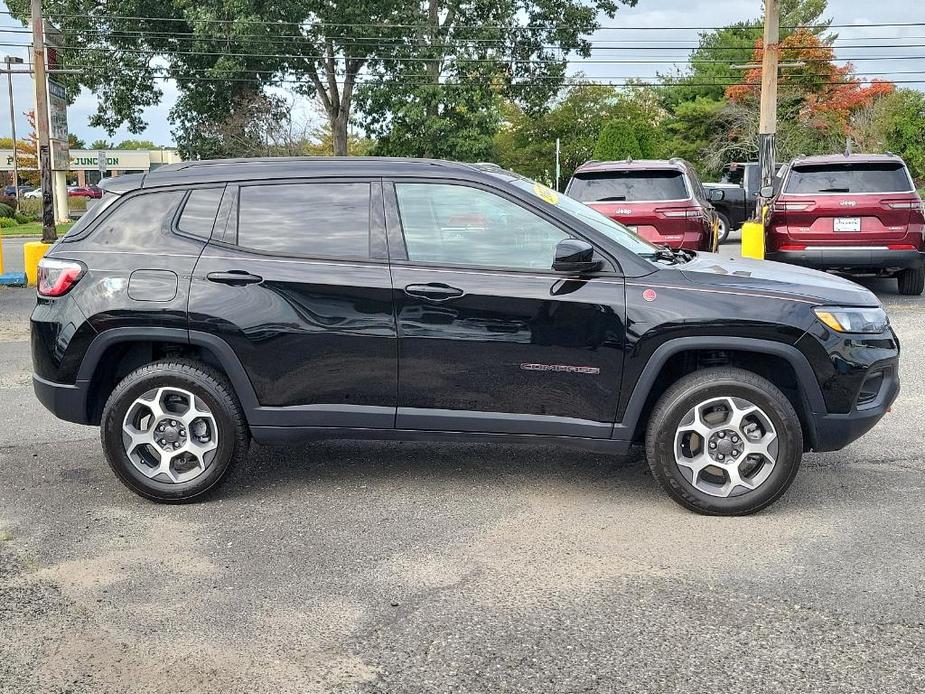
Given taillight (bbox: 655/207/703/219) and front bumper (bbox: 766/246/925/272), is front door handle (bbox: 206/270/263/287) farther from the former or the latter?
front bumper (bbox: 766/246/925/272)

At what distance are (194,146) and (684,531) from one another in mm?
38912

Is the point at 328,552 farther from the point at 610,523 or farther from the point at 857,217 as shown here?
the point at 857,217

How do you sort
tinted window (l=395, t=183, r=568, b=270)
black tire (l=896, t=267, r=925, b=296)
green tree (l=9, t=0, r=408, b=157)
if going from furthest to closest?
green tree (l=9, t=0, r=408, b=157), black tire (l=896, t=267, r=925, b=296), tinted window (l=395, t=183, r=568, b=270)

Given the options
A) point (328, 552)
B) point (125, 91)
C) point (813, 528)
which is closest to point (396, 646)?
point (328, 552)

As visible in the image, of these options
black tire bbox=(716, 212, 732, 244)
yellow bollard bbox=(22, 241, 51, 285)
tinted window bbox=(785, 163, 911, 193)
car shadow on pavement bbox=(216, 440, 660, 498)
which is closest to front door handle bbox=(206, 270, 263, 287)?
car shadow on pavement bbox=(216, 440, 660, 498)

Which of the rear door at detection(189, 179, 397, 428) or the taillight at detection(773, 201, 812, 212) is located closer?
the rear door at detection(189, 179, 397, 428)

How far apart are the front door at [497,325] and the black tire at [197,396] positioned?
34.9 inches

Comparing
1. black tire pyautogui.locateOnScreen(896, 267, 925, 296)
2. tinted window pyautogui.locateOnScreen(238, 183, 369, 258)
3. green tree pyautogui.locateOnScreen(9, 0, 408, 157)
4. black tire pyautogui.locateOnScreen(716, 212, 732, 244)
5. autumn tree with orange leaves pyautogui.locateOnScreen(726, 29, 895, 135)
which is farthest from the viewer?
autumn tree with orange leaves pyautogui.locateOnScreen(726, 29, 895, 135)

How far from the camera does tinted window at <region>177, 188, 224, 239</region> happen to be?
5.18 meters

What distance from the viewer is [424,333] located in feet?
16.1

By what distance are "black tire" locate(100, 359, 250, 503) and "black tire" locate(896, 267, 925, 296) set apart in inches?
420

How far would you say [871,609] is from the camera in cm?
378

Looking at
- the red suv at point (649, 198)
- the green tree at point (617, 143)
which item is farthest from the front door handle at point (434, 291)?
the green tree at point (617, 143)

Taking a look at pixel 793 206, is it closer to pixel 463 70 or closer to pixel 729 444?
pixel 729 444
